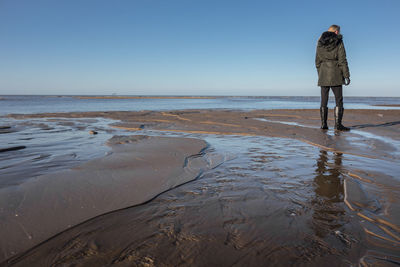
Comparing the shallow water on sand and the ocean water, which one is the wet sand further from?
the ocean water

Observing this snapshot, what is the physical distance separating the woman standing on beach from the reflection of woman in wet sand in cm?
354

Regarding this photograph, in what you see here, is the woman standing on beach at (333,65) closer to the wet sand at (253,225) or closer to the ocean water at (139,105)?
the wet sand at (253,225)

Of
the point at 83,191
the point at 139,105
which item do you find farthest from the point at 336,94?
the point at 139,105

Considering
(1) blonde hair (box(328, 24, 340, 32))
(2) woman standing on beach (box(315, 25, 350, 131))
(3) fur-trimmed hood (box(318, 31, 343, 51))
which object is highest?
(1) blonde hair (box(328, 24, 340, 32))

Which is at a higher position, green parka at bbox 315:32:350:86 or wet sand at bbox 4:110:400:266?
green parka at bbox 315:32:350:86

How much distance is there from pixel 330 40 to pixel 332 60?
49 centimetres

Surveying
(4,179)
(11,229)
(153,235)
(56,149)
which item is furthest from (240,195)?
(56,149)

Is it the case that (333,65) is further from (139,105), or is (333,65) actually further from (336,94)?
(139,105)

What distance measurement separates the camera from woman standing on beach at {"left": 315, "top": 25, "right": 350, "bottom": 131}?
5496mm

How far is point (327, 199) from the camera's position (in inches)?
74.0

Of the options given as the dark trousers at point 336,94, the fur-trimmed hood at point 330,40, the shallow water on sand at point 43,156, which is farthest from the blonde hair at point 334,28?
the shallow water on sand at point 43,156

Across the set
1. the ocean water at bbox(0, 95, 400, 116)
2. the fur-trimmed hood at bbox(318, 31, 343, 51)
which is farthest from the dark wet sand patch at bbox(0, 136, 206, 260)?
the ocean water at bbox(0, 95, 400, 116)

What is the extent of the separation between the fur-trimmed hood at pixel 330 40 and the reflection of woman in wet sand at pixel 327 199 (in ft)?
13.2

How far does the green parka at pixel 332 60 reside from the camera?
5.49 meters
